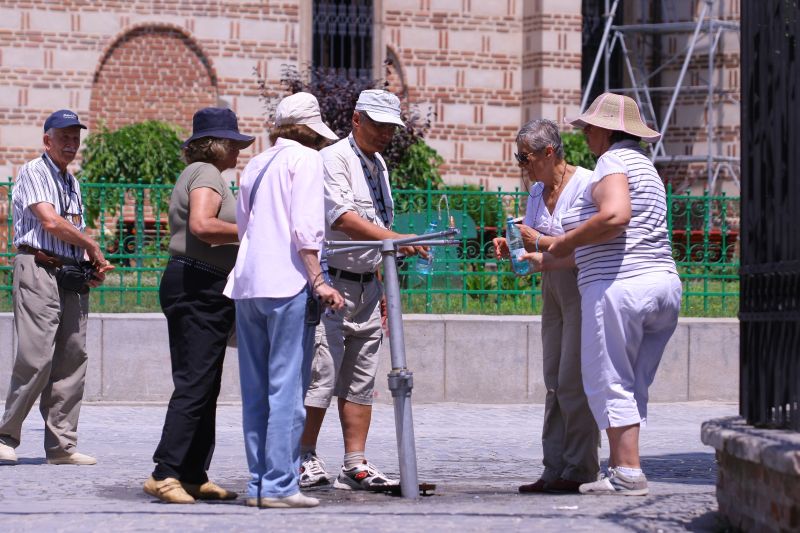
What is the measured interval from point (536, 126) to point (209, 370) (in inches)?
79.3

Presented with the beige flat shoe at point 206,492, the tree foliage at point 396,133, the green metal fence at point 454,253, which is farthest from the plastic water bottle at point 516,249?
the tree foliage at point 396,133

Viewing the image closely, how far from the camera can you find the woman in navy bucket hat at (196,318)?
23.8ft

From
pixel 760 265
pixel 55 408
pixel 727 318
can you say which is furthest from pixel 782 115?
pixel 727 318

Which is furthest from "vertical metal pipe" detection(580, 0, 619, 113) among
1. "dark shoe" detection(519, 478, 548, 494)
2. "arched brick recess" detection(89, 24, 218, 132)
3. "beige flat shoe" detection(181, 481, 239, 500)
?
"beige flat shoe" detection(181, 481, 239, 500)

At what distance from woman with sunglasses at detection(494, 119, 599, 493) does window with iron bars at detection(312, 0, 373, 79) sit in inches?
682

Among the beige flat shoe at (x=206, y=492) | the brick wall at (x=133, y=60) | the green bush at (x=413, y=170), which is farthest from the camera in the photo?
the brick wall at (x=133, y=60)

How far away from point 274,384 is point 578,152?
17.2 metres

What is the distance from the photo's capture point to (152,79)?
24062 mm

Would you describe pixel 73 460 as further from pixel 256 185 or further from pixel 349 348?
pixel 256 185

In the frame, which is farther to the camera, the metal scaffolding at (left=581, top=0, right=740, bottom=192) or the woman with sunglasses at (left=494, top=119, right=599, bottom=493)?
the metal scaffolding at (left=581, top=0, right=740, bottom=192)

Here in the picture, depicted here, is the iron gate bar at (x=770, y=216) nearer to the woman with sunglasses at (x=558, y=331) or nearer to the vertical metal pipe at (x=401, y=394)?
the woman with sunglasses at (x=558, y=331)

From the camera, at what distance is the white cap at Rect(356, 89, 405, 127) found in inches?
304

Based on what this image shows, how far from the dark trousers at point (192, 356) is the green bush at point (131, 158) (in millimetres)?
13557

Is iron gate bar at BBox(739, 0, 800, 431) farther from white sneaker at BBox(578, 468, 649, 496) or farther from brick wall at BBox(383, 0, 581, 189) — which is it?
brick wall at BBox(383, 0, 581, 189)
